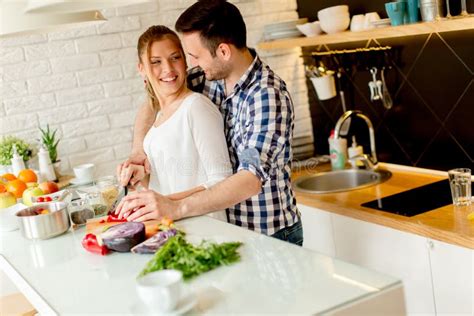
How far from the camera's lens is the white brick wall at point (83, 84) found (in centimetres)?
374

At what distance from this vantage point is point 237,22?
94.7 inches

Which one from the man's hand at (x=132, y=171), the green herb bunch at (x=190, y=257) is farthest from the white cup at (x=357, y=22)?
the green herb bunch at (x=190, y=257)

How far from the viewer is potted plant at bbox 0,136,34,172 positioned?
3.62 m

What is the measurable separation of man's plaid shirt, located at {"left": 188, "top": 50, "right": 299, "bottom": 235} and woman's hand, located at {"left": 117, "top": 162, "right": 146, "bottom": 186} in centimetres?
37

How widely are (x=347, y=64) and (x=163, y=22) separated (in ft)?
3.63

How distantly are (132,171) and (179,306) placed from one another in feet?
3.90

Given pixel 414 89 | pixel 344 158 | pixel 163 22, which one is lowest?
pixel 344 158

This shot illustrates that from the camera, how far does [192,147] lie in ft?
8.05

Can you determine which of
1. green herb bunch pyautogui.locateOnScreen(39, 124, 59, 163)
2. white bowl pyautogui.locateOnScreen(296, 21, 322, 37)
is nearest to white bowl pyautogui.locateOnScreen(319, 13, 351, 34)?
white bowl pyautogui.locateOnScreen(296, 21, 322, 37)

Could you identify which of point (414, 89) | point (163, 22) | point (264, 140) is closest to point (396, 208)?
point (414, 89)

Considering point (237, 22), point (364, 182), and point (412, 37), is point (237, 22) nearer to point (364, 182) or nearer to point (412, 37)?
point (412, 37)

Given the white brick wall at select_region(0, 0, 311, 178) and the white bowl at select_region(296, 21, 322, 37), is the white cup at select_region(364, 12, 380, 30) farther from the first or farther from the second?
the white brick wall at select_region(0, 0, 311, 178)

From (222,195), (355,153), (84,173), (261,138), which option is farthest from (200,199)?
(355,153)

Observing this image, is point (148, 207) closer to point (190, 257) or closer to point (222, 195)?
point (222, 195)
